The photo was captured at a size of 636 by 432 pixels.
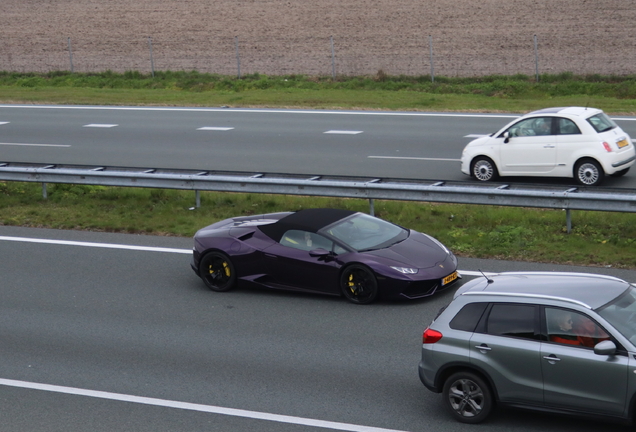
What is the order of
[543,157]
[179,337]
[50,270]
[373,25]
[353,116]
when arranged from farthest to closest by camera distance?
[373,25]
[353,116]
[543,157]
[50,270]
[179,337]

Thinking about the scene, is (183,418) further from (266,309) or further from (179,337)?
(266,309)

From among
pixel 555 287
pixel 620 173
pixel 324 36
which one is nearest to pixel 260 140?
pixel 620 173

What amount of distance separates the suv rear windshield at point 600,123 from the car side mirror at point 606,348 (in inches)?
428

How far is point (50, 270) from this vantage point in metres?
13.9

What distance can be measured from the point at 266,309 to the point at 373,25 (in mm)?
32979

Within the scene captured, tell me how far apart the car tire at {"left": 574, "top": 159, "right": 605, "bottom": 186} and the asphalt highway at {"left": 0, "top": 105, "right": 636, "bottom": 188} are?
15.2 inches

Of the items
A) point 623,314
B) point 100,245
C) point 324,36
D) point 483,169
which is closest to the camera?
point 623,314

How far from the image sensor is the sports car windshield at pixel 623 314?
757 cm

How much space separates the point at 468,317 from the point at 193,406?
302cm

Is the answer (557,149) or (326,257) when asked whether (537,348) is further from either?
(557,149)

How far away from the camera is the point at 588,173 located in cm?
1736

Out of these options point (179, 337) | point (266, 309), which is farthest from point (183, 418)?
point (266, 309)

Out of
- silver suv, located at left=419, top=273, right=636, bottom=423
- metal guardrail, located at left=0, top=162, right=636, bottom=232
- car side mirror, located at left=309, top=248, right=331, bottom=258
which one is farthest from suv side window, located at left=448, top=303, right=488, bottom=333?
metal guardrail, located at left=0, top=162, right=636, bottom=232

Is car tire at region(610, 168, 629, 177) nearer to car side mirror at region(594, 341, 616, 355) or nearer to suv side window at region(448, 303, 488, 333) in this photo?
suv side window at region(448, 303, 488, 333)
